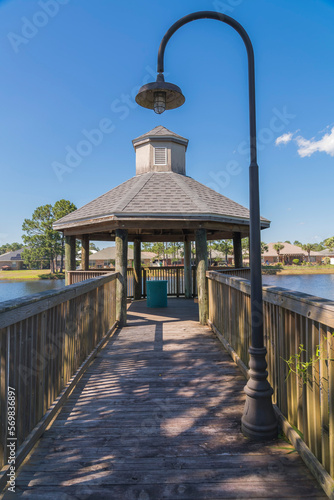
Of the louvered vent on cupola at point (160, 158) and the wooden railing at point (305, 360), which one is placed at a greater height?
the louvered vent on cupola at point (160, 158)

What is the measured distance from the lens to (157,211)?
719cm

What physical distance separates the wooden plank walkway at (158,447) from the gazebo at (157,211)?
3480 millimetres

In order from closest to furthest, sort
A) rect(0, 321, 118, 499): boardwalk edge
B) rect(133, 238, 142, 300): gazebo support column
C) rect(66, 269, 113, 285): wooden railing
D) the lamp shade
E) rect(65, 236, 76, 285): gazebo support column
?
rect(0, 321, 118, 499): boardwalk edge, the lamp shade, rect(66, 269, 113, 285): wooden railing, rect(65, 236, 76, 285): gazebo support column, rect(133, 238, 142, 300): gazebo support column

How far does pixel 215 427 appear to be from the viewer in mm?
2777

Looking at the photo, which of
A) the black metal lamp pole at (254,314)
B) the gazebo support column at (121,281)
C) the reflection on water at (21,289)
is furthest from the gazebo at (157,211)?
Result: the reflection on water at (21,289)

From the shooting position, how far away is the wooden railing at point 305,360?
1885 mm

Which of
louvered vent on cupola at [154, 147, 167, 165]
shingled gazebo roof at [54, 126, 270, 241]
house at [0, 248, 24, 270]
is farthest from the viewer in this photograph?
house at [0, 248, 24, 270]

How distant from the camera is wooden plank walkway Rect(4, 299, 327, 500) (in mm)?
1987

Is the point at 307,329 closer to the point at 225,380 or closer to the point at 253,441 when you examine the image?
the point at 253,441

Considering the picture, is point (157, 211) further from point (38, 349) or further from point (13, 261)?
point (13, 261)

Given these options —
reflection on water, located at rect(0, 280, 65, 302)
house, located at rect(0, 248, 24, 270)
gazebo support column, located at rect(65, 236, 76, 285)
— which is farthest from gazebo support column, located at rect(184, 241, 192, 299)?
house, located at rect(0, 248, 24, 270)

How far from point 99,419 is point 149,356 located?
200 centimetres

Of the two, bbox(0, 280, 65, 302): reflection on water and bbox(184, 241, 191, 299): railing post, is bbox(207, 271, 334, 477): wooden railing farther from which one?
bbox(0, 280, 65, 302): reflection on water

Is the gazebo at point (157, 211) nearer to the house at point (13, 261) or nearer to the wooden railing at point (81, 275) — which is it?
the wooden railing at point (81, 275)
